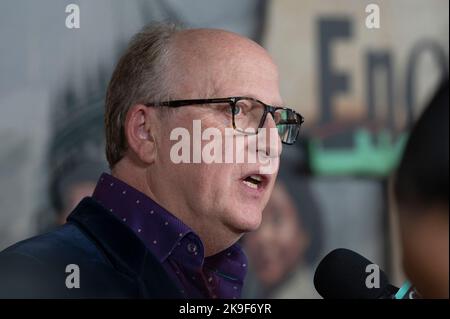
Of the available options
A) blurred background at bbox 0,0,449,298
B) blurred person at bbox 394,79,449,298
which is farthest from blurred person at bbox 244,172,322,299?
blurred person at bbox 394,79,449,298

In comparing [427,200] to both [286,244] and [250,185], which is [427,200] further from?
[286,244]

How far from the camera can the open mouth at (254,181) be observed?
125 centimetres

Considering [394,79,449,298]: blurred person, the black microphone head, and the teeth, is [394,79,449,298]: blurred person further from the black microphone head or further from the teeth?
the teeth

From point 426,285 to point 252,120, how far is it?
1.33 ft

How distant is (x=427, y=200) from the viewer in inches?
39.7

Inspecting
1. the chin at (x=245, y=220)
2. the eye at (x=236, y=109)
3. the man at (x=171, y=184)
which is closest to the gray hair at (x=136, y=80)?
the man at (x=171, y=184)

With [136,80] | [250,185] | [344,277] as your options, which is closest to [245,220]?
[250,185]

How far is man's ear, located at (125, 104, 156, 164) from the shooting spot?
1300 millimetres

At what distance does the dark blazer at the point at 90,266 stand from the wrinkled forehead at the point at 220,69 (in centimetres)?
26

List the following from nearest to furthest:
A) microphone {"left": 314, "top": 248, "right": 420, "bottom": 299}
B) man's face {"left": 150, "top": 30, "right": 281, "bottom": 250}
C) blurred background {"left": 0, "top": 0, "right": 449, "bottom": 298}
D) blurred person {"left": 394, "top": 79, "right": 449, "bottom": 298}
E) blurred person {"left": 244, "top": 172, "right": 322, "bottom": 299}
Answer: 1. blurred person {"left": 394, "top": 79, "right": 449, "bottom": 298}
2. microphone {"left": 314, "top": 248, "right": 420, "bottom": 299}
3. man's face {"left": 150, "top": 30, "right": 281, "bottom": 250}
4. blurred background {"left": 0, "top": 0, "right": 449, "bottom": 298}
5. blurred person {"left": 244, "top": 172, "right": 322, "bottom": 299}

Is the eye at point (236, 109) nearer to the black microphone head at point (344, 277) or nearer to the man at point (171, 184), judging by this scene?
the man at point (171, 184)

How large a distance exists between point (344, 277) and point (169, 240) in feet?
0.91

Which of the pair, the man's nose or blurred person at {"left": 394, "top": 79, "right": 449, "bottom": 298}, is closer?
blurred person at {"left": 394, "top": 79, "right": 449, "bottom": 298}
